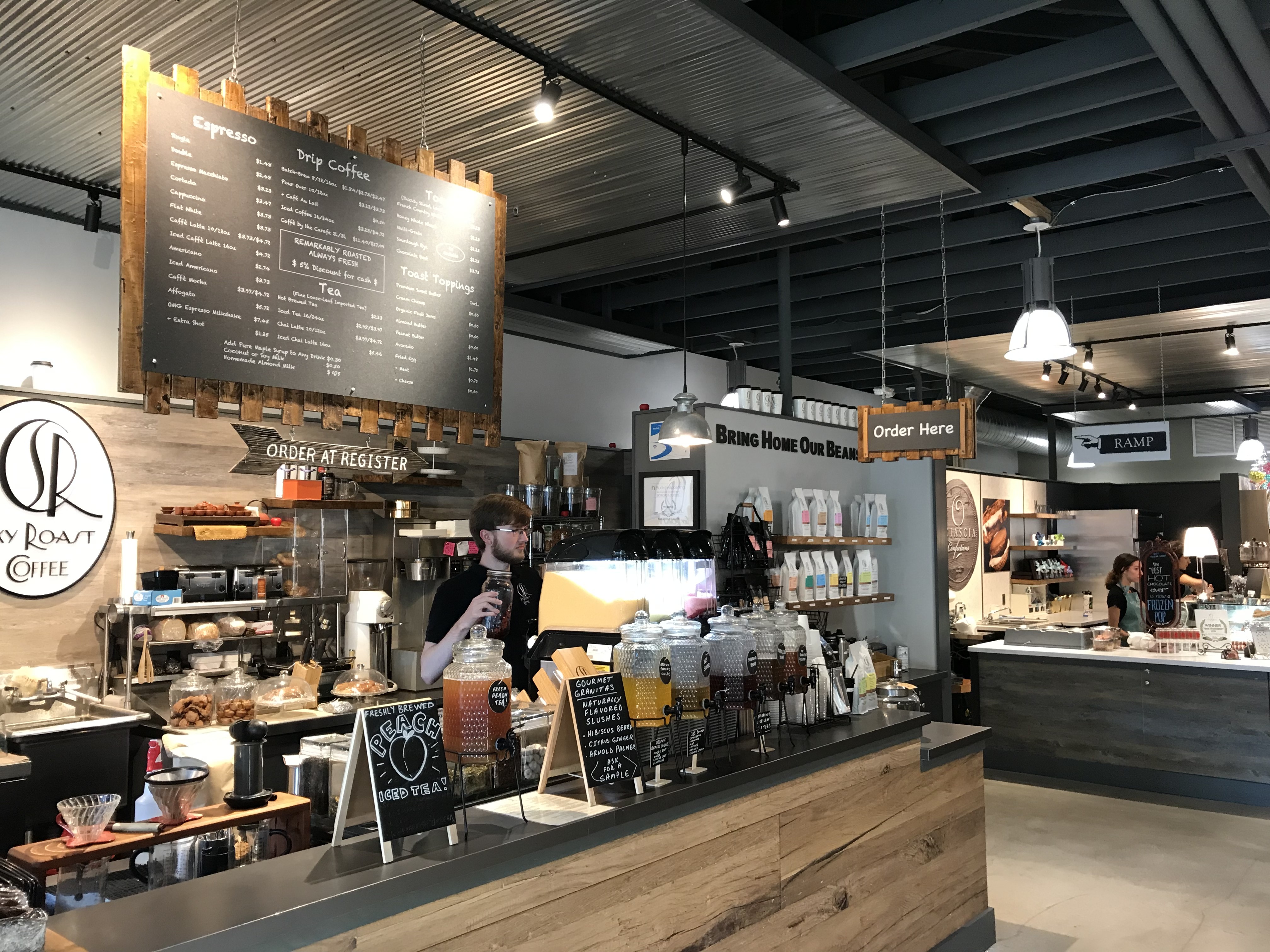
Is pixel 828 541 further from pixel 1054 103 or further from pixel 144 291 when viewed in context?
pixel 144 291

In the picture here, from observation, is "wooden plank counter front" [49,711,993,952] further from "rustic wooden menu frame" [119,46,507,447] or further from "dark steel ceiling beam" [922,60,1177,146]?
"dark steel ceiling beam" [922,60,1177,146]

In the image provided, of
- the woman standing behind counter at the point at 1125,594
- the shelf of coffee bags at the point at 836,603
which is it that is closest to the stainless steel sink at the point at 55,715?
the shelf of coffee bags at the point at 836,603

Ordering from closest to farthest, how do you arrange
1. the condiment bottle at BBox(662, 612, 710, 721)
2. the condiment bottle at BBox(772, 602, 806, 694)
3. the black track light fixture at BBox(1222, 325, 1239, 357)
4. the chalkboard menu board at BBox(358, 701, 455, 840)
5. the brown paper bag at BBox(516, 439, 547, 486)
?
the chalkboard menu board at BBox(358, 701, 455, 840)
the condiment bottle at BBox(662, 612, 710, 721)
the condiment bottle at BBox(772, 602, 806, 694)
the brown paper bag at BBox(516, 439, 547, 486)
the black track light fixture at BBox(1222, 325, 1239, 357)

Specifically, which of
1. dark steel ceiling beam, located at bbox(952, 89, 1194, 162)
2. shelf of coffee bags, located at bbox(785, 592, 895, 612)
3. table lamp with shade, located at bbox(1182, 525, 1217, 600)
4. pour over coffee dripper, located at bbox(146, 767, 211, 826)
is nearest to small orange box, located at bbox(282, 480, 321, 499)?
shelf of coffee bags, located at bbox(785, 592, 895, 612)

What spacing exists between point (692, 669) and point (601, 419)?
6244 millimetres

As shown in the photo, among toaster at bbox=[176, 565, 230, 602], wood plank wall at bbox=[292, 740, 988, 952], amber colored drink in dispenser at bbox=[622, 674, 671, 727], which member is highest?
toaster at bbox=[176, 565, 230, 602]

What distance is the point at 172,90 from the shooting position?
8.84 ft

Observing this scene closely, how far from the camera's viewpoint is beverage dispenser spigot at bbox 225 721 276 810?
8.75ft

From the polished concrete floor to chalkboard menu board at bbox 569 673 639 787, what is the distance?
2.63 meters

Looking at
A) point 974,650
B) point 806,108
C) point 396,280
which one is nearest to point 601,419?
point 974,650

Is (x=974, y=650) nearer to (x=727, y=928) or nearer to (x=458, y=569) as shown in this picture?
(x=458, y=569)

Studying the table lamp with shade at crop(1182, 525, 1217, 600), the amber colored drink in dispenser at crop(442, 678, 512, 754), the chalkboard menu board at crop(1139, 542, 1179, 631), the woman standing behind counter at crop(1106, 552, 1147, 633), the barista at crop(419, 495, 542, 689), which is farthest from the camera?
the table lamp with shade at crop(1182, 525, 1217, 600)

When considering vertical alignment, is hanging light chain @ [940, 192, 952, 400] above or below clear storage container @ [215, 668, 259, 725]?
above

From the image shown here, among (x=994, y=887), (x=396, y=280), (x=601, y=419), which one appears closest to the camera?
(x=396, y=280)
